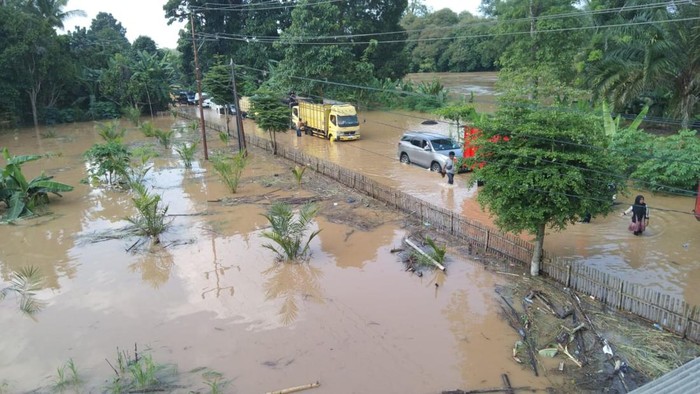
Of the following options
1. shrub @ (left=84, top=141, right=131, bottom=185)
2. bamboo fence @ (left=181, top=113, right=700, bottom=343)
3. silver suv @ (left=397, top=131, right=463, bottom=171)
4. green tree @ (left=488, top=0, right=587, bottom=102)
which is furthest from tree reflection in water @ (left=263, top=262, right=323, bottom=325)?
green tree @ (left=488, top=0, right=587, bottom=102)

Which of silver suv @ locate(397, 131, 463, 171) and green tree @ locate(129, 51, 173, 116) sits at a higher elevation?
green tree @ locate(129, 51, 173, 116)

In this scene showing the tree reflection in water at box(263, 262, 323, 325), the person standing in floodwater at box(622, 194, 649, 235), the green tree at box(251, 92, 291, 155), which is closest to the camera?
the tree reflection in water at box(263, 262, 323, 325)

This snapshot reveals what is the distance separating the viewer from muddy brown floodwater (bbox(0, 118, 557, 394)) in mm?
8367

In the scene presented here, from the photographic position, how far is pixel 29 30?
3180cm

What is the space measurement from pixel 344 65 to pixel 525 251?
24046 mm

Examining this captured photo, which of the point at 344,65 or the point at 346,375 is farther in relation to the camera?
the point at 344,65

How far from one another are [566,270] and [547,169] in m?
2.24

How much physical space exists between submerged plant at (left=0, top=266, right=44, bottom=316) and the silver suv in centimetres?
1443

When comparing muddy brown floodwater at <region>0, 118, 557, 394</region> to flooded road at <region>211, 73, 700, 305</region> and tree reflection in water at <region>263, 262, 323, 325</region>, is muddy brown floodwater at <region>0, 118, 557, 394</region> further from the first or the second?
flooded road at <region>211, 73, 700, 305</region>

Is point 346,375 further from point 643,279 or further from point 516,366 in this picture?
point 643,279

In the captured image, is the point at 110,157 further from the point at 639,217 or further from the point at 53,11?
the point at 53,11

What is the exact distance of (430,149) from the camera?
67.7ft

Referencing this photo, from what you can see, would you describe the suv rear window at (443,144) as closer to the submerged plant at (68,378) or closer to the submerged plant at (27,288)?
the submerged plant at (27,288)

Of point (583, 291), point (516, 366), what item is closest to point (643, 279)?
point (583, 291)
